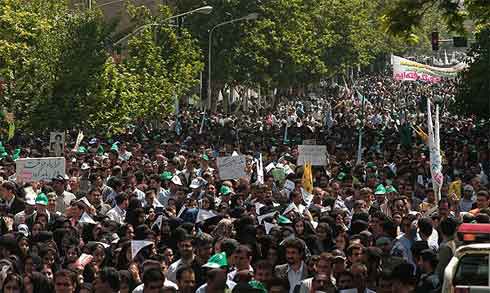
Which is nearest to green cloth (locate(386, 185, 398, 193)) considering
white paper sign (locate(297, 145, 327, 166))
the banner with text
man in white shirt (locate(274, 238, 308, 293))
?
white paper sign (locate(297, 145, 327, 166))

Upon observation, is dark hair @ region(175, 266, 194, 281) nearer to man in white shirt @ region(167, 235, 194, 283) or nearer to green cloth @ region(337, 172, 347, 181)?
man in white shirt @ region(167, 235, 194, 283)

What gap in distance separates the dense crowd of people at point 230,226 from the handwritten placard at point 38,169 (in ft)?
0.53

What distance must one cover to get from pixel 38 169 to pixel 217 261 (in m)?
9.24

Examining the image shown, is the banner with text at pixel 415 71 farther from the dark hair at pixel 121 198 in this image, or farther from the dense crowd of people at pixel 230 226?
the dark hair at pixel 121 198

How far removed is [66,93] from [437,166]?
19.3 metres

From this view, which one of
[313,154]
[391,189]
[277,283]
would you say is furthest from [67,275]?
[313,154]

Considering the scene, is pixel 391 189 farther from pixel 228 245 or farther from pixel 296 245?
pixel 296 245

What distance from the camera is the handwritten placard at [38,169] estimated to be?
20.2 metres

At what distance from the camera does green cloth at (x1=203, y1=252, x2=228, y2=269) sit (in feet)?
37.7

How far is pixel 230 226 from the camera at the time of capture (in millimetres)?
14133

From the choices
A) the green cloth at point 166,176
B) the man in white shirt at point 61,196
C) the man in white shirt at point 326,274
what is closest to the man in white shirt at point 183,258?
the man in white shirt at point 326,274

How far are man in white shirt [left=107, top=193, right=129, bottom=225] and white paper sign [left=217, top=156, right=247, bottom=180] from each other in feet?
14.5

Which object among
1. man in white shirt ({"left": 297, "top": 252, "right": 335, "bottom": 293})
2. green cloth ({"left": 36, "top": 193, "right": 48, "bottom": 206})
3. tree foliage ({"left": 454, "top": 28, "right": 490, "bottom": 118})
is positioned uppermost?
tree foliage ({"left": 454, "top": 28, "right": 490, "bottom": 118})

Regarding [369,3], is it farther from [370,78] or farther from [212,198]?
[212,198]
